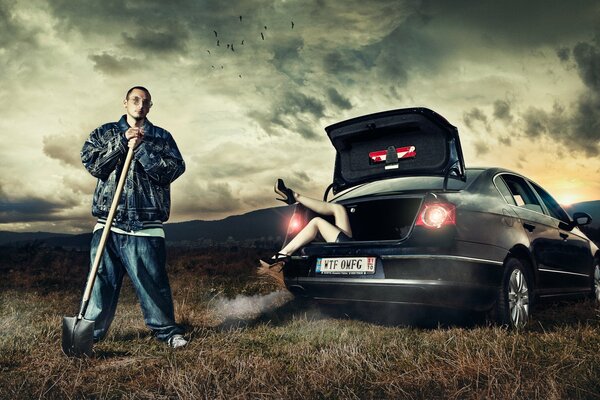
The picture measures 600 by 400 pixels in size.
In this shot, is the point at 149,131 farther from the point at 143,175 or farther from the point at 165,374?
the point at 165,374

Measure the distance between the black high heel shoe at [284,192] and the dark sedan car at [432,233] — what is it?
0.88 ft

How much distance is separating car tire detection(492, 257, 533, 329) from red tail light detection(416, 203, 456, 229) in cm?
83

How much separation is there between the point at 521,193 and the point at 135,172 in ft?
13.2

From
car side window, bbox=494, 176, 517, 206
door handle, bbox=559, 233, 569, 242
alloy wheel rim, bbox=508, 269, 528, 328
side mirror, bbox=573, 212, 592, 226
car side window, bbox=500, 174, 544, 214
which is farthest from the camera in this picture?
side mirror, bbox=573, 212, 592, 226

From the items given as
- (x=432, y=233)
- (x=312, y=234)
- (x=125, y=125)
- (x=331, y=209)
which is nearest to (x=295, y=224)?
(x=312, y=234)

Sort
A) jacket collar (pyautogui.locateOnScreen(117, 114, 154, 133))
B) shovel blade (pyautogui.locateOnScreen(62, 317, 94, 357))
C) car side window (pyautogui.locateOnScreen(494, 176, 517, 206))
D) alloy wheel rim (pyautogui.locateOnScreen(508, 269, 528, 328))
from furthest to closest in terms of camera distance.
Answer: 1. car side window (pyautogui.locateOnScreen(494, 176, 517, 206))
2. alloy wheel rim (pyautogui.locateOnScreen(508, 269, 528, 328))
3. jacket collar (pyautogui.locateOnScreen(117, 114, 154, 133))
4. shovel blade (pyautogui.locateOnScreen(62, 317, 94, 357))

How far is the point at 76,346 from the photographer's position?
3.43 meters

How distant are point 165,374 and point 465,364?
175 centimetres

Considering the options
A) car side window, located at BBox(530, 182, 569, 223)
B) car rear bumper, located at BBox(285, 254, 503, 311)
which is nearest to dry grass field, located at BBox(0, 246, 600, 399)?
car rear bumper, located at BBox(285, 254, 503, 311)

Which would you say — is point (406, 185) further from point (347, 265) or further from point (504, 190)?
point (347, 265)

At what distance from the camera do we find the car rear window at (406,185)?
14.5 feet

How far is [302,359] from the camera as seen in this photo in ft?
10.6

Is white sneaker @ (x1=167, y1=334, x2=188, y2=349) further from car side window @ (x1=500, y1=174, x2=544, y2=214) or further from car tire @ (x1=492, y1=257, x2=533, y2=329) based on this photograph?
car side window @ (x1=500, y1=174, x2=544, y2=214)

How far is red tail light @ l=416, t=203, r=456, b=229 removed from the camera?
151 inches
